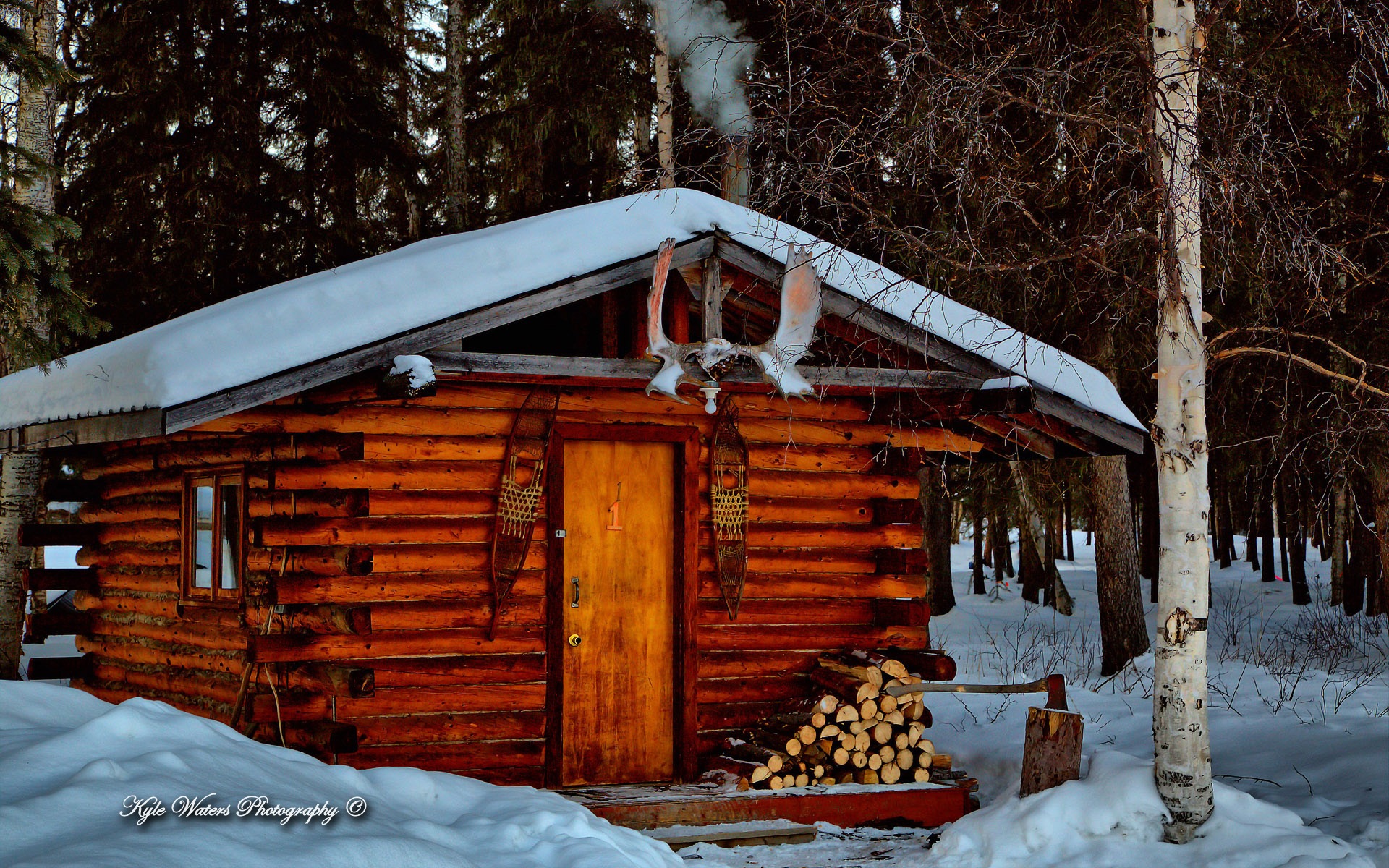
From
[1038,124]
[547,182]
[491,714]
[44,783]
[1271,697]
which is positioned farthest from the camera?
[547,182]

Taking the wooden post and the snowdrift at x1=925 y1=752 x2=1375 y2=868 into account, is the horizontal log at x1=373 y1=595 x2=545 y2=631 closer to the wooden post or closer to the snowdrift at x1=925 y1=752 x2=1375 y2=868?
the wooden post

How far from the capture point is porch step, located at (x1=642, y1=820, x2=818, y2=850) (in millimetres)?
7539

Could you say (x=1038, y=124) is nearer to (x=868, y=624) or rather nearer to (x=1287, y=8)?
(x=1287, y=8)

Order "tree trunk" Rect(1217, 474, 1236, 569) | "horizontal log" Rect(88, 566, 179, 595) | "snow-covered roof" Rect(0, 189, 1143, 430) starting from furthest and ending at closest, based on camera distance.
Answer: "tree trunk" Rect(1217, 474, 1236, 569), "horizontal log" Rect(88, 566, 179, 595), "snow-covered roof" Rect(0, 189, 1143, 430)

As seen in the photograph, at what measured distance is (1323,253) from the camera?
620cm

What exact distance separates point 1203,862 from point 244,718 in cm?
619

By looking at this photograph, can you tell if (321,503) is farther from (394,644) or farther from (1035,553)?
(1035,553)

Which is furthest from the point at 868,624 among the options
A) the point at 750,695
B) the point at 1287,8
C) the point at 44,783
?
the point at 44,783

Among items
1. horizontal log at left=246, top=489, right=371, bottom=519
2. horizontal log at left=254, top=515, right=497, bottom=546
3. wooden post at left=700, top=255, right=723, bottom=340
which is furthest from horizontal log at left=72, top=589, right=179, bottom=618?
wooden post at left=700, top=255, right=723, bottom=340

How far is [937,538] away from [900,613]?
11.1m

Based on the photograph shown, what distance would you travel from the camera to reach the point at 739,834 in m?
7.62

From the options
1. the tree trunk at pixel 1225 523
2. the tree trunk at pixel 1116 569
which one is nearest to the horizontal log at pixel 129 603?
the tree trunk at pixel 1116 569

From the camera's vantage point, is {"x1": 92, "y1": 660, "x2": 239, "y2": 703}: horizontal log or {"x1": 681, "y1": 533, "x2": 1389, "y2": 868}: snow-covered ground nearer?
{"x1": 681, "y1": 533, "x2": 1389, "y2": 868}: snow-covered ground

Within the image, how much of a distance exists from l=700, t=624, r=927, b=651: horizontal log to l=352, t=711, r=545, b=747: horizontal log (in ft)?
4.82
